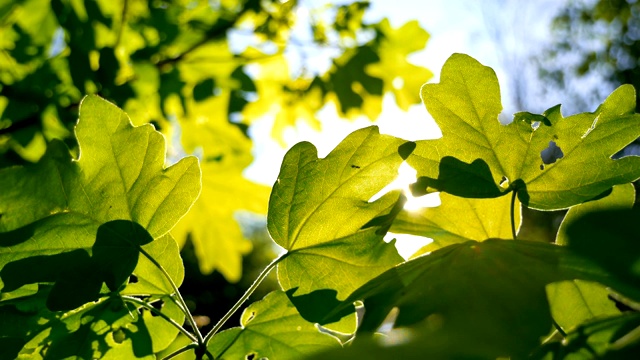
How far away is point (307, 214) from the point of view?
83 centimetres

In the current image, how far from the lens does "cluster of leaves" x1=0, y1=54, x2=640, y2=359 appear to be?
0.78 m

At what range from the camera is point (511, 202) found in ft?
2.65

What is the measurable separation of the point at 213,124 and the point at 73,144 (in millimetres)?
1060

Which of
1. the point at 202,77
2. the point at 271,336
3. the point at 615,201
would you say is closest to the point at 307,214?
the point at 271,336

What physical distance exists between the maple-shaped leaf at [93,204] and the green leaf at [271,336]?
18 centimetres

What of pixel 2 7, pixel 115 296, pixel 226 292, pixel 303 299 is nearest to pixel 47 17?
pixel 2 7

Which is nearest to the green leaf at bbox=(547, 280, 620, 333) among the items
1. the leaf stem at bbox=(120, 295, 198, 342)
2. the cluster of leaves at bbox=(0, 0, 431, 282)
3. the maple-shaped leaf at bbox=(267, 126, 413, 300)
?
the maple-shaped leaf at bbox=(267, 126, 413, 300)

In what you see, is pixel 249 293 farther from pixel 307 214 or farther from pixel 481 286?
pixel 481 286

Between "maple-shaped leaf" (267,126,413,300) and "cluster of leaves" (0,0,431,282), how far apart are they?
1.32 metres

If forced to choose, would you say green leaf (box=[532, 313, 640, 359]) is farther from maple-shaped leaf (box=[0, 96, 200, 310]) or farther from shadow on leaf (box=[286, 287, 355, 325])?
maple-shaped leaf (box=[0, 96, 200, 310])

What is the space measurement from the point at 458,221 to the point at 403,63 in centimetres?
222

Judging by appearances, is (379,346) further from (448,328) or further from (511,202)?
(511,202)

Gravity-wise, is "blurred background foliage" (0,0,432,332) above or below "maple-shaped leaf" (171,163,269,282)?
above

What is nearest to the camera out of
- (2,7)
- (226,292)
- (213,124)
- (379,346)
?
(379,346)
